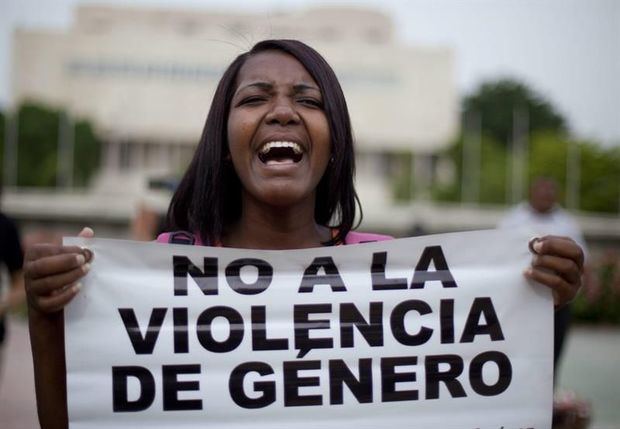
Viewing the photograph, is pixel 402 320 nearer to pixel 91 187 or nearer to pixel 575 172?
pixel 575 172

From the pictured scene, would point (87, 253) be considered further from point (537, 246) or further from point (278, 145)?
point (537, 246)

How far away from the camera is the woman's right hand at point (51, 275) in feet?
6.07

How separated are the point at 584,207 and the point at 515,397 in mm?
46673

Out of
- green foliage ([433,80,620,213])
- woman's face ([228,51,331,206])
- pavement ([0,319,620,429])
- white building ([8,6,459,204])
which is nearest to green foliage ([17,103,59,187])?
white building ([8,6,459,204])

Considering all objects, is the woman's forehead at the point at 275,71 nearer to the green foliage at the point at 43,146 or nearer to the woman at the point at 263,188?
the woman at the point at 263,188

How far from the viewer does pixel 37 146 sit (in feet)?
177

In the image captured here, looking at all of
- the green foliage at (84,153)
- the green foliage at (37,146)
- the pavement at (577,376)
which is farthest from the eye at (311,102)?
the green foliage at (84,153)

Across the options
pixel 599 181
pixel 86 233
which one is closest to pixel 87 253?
pixel 86 233

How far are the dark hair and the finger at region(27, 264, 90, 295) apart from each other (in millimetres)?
Answer: 418

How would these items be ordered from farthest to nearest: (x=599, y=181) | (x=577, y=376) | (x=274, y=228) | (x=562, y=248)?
(x=599, y=181), (x=577, y=376), (x=274, y=228), (x=562, y=248)

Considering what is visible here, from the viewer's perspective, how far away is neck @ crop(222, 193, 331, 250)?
2217mm

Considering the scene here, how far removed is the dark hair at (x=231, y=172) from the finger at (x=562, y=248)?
57cm

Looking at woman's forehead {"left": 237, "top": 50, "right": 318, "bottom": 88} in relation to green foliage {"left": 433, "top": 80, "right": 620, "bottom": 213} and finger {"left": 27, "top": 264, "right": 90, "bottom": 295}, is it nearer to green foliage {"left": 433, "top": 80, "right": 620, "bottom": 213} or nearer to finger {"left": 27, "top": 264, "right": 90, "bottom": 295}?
finger {"left": 27, "top": 264, "right": 90, "bottom": 295}

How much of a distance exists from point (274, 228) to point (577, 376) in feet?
23.3
